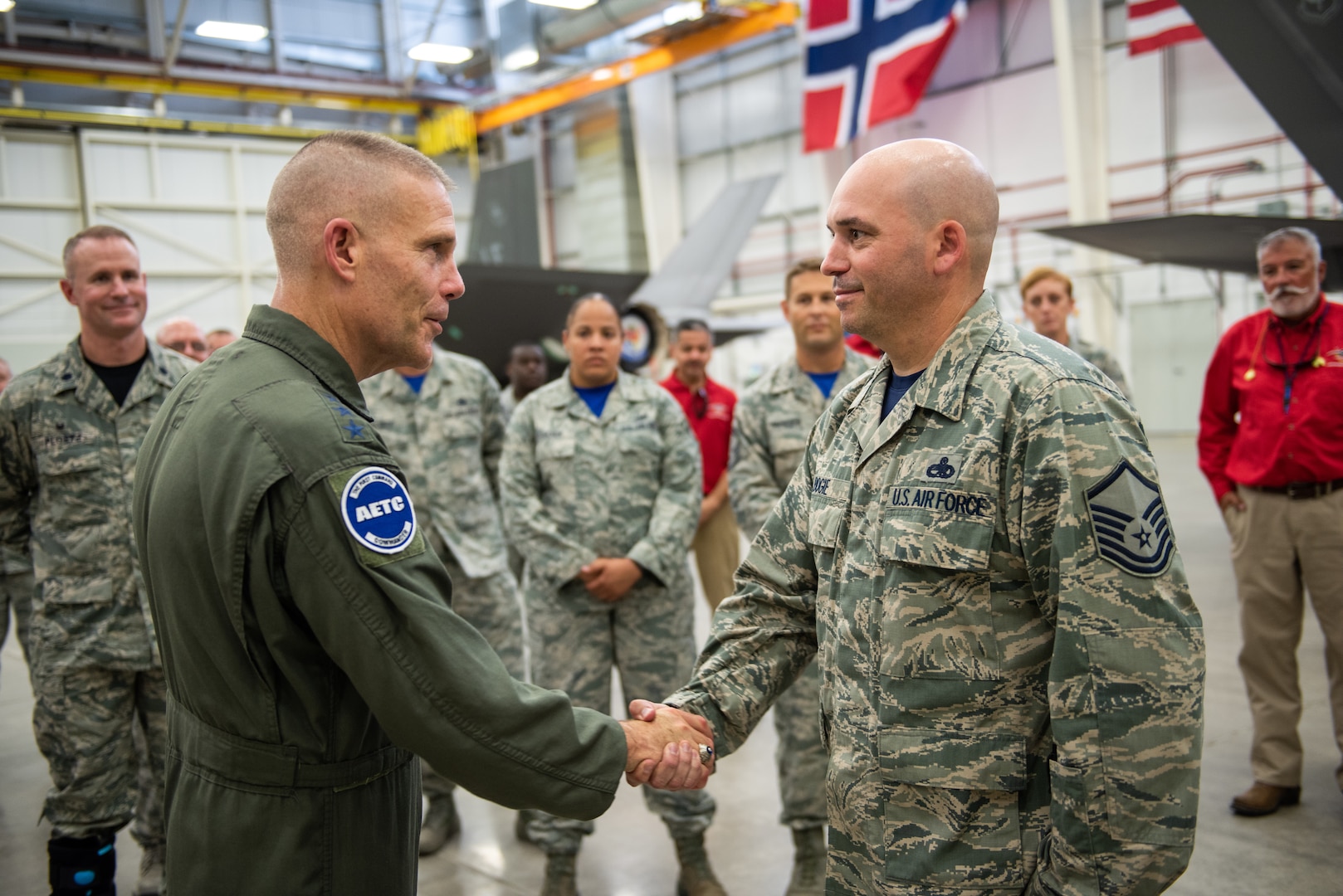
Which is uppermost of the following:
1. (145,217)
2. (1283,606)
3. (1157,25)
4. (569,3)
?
(569,3)

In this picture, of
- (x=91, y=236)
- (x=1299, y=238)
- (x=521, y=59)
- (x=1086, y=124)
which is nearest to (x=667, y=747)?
(x=91, y=236)

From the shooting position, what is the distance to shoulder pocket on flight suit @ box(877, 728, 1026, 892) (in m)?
1.52

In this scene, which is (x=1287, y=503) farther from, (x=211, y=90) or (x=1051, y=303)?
(x=211, y=90)

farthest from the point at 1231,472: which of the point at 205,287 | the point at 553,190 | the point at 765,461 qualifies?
the point at 553,190

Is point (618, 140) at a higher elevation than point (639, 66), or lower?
lower

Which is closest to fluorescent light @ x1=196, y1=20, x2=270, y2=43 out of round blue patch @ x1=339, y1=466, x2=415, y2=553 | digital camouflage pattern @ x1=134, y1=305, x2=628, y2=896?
digital camouflage pattern @ x1=134, y1=305, x2=628, y2=896

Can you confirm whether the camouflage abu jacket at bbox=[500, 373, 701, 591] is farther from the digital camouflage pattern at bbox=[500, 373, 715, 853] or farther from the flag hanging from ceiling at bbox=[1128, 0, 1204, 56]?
the flag hanging from ceiling at bbox=[1128, 0, 1204, 56]

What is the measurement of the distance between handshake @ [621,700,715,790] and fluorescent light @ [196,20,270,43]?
21.0 m

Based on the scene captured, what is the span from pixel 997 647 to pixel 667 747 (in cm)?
65

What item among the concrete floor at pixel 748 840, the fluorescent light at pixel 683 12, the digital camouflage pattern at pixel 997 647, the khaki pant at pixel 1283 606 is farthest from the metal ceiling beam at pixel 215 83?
the digital camouflage pattern at pixel 997 647

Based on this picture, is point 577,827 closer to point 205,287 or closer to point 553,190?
point 205,287

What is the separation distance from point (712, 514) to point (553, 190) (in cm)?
2058

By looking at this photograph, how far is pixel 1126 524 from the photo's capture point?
1395 millimetres

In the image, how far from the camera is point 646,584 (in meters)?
3.42
